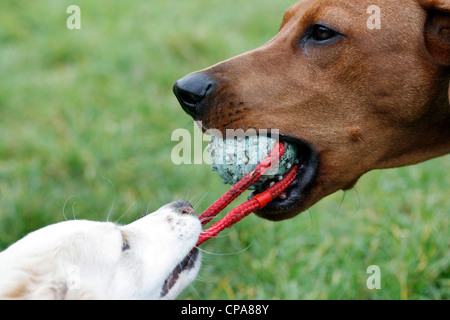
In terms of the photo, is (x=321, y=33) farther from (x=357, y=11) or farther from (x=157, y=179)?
(x=157, y=179)

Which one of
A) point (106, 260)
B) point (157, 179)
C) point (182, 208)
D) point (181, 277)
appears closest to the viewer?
point (106, 260)

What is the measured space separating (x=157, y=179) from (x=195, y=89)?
1960 millimetres

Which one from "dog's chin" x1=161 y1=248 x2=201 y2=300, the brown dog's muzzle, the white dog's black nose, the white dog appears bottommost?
"dog's chin" x1=161 y1=248 x2=201 y2=300

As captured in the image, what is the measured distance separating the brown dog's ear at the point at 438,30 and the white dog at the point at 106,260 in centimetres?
144

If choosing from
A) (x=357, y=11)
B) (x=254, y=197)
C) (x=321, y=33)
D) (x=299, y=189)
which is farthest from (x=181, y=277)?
(x=357, y=11)

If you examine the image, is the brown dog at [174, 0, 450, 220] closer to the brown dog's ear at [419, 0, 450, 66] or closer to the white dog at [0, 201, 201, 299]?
the brown dog's ear at [419, 0, 450, 66]

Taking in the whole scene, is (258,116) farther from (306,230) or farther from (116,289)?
(306,230)

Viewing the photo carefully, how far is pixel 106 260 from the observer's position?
2332 mm

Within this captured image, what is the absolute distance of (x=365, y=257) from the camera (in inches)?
154

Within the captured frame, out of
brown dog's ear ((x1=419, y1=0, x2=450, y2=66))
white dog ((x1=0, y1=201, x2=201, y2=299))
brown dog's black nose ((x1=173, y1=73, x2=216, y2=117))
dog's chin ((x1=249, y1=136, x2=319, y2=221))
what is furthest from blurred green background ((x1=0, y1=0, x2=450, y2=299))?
brown dog's ear ((x1=419, y1=0, x2=450, y2=66))

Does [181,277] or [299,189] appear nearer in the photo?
[181,277]

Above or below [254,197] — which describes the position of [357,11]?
above

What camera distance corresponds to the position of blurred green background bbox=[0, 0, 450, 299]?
3.69 meters
